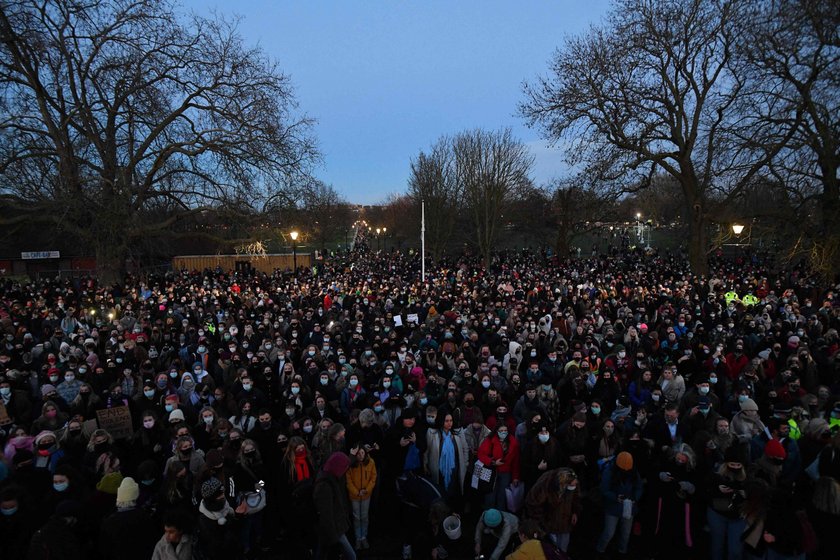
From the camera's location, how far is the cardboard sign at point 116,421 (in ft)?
21.5

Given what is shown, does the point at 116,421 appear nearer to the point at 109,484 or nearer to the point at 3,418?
the point at 3,418

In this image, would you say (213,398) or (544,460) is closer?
(544,460)

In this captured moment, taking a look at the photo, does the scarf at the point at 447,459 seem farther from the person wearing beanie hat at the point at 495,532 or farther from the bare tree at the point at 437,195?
the bare tree at the point at 437,195

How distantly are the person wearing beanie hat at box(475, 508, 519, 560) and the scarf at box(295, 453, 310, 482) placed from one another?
2.12 meters

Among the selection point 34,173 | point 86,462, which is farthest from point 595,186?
point 34,173

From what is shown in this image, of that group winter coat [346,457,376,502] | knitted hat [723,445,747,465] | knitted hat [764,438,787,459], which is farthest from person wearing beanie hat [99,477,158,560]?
knitted hat [764,438,787,459]

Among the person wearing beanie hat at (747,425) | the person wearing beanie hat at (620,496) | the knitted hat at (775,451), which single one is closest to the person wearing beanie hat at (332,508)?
the person wearing beanie hat at (620,496)

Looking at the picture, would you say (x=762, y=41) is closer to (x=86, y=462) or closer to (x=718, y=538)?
(x=718, y=538)

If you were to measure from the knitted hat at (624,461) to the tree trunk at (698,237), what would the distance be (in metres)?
18.8

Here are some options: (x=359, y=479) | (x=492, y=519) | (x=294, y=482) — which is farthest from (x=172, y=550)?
(x=492, y=519)

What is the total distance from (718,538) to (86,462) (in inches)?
283

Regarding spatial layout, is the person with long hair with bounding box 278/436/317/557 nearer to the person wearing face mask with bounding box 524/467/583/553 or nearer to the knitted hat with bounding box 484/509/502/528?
the knitted hat with bounding box 484/509/502/528

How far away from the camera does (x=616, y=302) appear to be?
15.6 metres

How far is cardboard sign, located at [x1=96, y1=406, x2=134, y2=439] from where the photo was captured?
6.54 meters
